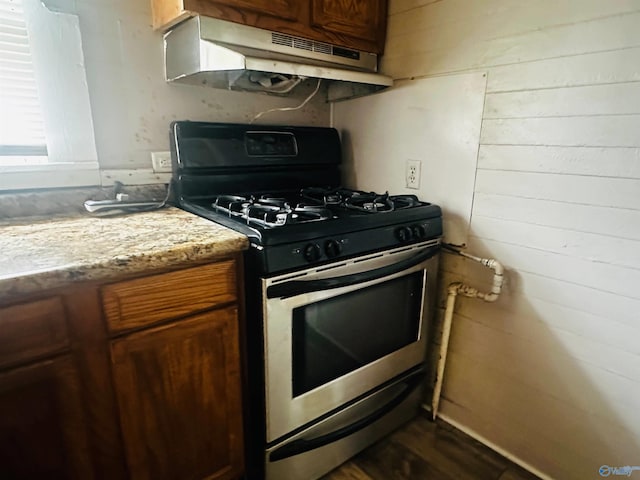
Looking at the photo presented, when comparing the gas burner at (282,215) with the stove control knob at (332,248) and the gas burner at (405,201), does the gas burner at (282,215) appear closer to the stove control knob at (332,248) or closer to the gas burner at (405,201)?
the stove control knob at (332,248)

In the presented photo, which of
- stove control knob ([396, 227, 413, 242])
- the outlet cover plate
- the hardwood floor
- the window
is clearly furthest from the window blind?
the hardwood floor

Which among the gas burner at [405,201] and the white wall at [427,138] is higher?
the white wall at [427,138]

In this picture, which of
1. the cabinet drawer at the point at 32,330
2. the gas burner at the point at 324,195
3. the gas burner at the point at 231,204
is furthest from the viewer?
the gas burner at the point at 324,195

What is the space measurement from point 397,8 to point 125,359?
1619mm

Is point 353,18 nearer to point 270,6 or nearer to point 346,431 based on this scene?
point 270,6

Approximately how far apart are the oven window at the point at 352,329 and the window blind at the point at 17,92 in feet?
3.50

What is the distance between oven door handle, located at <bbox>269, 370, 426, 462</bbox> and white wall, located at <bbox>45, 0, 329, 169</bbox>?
3.71ft

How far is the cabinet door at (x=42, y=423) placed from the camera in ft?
2.52

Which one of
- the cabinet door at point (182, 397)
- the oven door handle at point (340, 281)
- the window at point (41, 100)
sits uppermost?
the window at point (41, 100)

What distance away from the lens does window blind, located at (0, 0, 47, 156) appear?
116cm

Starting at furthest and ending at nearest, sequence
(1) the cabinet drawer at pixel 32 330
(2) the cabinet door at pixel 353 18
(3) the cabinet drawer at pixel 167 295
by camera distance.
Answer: (2) the cabinet door at pixel 353 18 → (3) the cabinet drawer at pixel 167 295 → (1) the cabinet drawer at pixel 32 330

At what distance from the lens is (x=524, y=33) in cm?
121

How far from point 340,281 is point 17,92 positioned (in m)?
1.20

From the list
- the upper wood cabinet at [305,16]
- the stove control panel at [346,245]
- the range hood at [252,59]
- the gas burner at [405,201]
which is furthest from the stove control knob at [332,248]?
the upper wood cabinet at [305,16]
